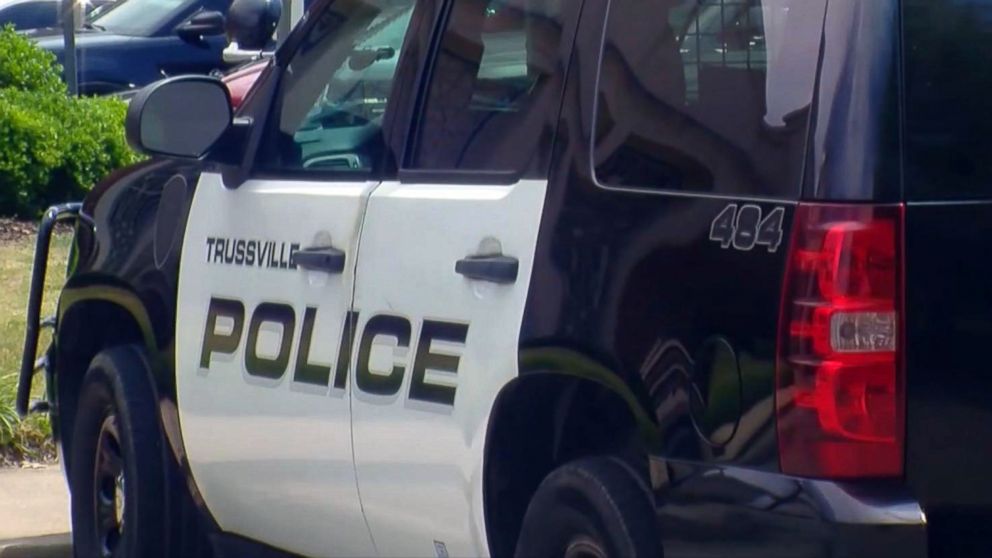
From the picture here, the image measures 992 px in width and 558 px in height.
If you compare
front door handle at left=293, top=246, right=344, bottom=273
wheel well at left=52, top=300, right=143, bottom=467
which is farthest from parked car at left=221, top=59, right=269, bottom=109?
front door handle at left=293, top=246, right=344, bottom=273

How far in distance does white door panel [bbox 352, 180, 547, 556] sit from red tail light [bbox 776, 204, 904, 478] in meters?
0.86

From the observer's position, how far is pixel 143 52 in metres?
17.2

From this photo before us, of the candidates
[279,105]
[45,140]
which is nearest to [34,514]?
[279,105]

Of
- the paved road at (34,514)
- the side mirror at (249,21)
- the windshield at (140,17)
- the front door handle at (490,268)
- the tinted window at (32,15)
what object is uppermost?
the tinted window at (32,15)

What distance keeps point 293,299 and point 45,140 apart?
8.27 meters

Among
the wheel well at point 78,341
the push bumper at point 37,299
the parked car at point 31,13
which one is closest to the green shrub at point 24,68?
the push bumper at point 37,299

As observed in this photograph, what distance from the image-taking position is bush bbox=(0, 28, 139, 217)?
12367mm

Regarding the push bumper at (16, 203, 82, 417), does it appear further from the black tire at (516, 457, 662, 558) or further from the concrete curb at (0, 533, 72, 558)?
the black tire at (516, 457, 662, 558)

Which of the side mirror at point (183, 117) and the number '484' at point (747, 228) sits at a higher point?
the side mirror at point (183, 117)

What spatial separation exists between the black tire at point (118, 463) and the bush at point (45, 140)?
6.87 metres

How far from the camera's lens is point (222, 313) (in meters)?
5.01

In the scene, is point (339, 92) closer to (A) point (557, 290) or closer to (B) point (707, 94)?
(A) point (557, 290)

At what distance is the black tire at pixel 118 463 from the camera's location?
17.7ft

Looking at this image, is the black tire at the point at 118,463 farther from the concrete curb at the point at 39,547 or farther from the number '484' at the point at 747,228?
the number '484' at the point at 747,228
